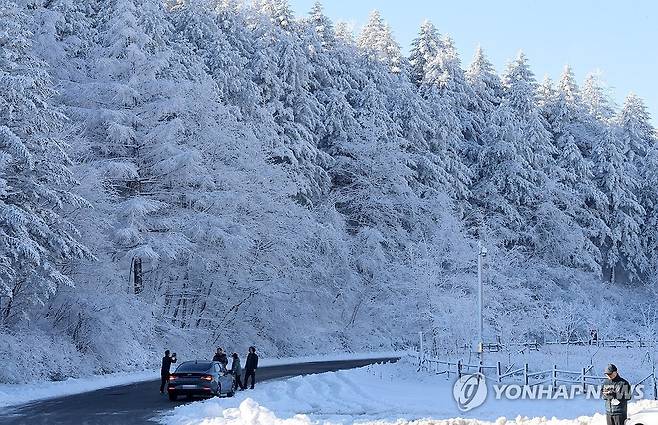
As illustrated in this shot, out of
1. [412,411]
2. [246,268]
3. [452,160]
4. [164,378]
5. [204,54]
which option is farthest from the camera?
[452,160]

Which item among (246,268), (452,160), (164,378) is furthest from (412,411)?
(452,160)

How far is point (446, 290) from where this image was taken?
55344 mm

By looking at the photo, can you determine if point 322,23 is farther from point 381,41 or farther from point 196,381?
point 196,381

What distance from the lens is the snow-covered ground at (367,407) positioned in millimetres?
17984

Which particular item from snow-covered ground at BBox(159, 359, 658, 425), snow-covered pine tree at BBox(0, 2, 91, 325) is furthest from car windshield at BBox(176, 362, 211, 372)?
snow-covered pine tree at BBox(0, 2, 91, 325)

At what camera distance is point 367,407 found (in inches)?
923

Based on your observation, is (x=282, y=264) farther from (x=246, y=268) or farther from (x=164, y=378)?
(x=164, y=378)

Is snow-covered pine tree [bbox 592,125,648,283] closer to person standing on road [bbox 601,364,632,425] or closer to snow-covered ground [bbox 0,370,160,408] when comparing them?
snow-covered ground [bbox 0,370,160,408]

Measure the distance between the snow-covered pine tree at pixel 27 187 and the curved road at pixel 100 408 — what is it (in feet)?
14.1

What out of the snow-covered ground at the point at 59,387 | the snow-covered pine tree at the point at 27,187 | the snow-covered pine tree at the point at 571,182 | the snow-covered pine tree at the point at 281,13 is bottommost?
the snow-covered ground at the point at 59,387

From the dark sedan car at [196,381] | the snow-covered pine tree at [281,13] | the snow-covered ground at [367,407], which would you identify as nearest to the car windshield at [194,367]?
the dark sedan car at [196,381]

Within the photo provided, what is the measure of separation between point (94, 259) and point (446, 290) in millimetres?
28759

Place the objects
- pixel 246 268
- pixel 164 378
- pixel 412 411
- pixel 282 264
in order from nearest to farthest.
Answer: pixel 412 411, pixel 164 378, pixel 246 268, pixel 282 264

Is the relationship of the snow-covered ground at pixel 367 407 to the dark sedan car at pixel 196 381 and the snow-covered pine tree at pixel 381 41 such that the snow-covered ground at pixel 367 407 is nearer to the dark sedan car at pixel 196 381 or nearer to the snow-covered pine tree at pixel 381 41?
the dark sedan car at pixel 196 381
